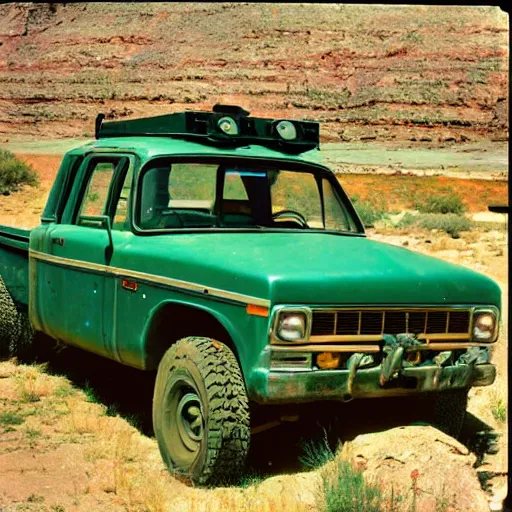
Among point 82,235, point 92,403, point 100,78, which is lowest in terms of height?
point 92,403

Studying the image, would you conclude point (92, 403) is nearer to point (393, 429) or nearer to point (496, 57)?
point (393, 429)

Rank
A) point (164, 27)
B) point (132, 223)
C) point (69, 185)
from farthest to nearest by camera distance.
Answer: point (164, 27) → point (69, 185) → point (132, 223)

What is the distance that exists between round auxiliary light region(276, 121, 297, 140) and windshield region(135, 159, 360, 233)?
27cm

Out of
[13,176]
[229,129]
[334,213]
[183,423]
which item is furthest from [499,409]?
[13,176]

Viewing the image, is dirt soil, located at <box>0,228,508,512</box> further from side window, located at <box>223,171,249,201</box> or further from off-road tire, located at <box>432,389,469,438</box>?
side window, located at <box>223,171,249,201</box>

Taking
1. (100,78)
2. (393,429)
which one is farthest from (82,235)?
(100,78)

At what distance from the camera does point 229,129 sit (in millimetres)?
6434

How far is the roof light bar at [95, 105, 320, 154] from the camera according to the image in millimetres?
6418

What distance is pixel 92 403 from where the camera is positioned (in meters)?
7.00

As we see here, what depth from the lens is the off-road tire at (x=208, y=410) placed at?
488 cm

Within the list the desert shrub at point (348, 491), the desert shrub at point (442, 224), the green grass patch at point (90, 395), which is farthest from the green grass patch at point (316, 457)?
the desert shrub at point (442, 224)

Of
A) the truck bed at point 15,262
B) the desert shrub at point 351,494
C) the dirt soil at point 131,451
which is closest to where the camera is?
the desert shrub at point 351,494

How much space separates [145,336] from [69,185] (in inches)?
73.8

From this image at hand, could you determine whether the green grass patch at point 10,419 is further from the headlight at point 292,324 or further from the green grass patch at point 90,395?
the headlight at point 292,324
